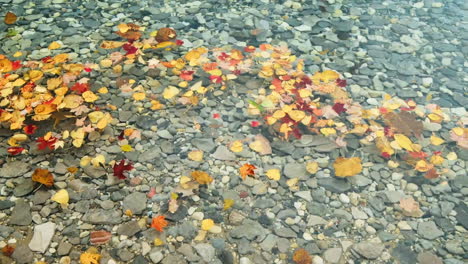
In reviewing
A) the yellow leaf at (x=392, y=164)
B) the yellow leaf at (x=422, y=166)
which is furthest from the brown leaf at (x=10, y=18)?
the yellow leaf at (x=422, y=166)

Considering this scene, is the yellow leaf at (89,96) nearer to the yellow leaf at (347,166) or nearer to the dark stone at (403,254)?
the yellow leaf at (347,166)

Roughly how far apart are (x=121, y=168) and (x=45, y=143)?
2.01ft

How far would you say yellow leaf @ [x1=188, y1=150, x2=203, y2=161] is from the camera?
3.05 metres

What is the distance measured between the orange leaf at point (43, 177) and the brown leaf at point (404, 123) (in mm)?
2461

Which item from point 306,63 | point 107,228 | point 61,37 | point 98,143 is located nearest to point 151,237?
point 107,228

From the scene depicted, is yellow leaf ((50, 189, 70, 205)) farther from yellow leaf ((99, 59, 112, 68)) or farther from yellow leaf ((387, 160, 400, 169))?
yellow leaf ((387, 160, 400, 169))

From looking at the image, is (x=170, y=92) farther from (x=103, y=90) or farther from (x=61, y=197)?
(x=61, y=197)

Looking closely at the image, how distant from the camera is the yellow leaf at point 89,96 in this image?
11.2 ft

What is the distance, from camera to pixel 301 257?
254 centimetres

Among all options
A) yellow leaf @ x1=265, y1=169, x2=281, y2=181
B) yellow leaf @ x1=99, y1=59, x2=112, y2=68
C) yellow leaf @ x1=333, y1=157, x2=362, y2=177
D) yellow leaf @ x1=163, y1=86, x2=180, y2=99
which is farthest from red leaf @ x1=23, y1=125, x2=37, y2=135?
yellow leaf @ x1=333, y1=157, x2=362, y2=177

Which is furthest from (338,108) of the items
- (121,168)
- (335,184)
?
(121,168)

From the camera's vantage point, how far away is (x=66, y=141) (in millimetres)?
3119

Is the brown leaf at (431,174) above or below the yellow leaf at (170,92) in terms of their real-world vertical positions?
below

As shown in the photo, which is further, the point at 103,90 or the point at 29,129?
the point at 103,90
